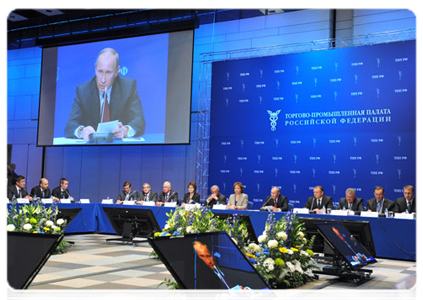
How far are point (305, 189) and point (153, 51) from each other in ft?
15.7

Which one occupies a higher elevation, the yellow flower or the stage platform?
the yellow flower

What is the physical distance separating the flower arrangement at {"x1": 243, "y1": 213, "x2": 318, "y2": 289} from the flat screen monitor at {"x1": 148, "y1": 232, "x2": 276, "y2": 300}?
5.88ft

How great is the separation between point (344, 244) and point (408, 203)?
352cm

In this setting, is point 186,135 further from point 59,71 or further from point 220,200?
point 59,71

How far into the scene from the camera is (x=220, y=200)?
31.1ft

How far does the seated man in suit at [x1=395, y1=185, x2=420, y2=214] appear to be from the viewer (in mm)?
8047

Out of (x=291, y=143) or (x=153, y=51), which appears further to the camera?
(x=153, y=51)

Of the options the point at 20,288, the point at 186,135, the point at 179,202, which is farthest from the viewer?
the point at 186,135

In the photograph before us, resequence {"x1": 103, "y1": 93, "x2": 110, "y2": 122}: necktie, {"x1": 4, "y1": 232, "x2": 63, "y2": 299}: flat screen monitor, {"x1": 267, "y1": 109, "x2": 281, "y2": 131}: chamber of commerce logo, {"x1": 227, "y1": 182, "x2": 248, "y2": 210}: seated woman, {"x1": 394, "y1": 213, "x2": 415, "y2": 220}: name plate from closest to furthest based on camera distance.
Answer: {"x1": 4, "y1": 232, "x2": 63, "y2": 299}: flat screen monitor
{"x1": 394, "y1": 213, "x2": 415, "y2": 220}: name plate
{"x1": 227, "y1": 182, "x2": 248, "y2": 210}: seated woman
{"x1": 267, "y1": 109, "x2": 281, "y2": 131}: chamber of commerce logo
{"x1": 103, "y1": 93, "x2": 110, "y2": 122}: necktie

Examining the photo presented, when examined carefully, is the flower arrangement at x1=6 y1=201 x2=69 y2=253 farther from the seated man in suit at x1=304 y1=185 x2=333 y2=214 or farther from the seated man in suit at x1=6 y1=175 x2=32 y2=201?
the seated man in suit at x1=304 y1=185 x2=333 y2=214

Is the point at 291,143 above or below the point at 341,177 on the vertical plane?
above

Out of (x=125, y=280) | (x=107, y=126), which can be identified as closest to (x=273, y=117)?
(x=107, y=126)

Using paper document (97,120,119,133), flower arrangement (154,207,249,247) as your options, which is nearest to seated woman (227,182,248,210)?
flower arrangement (154,207,249,247)

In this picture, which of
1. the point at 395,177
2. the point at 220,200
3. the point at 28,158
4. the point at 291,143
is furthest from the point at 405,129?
the point at 28,158
